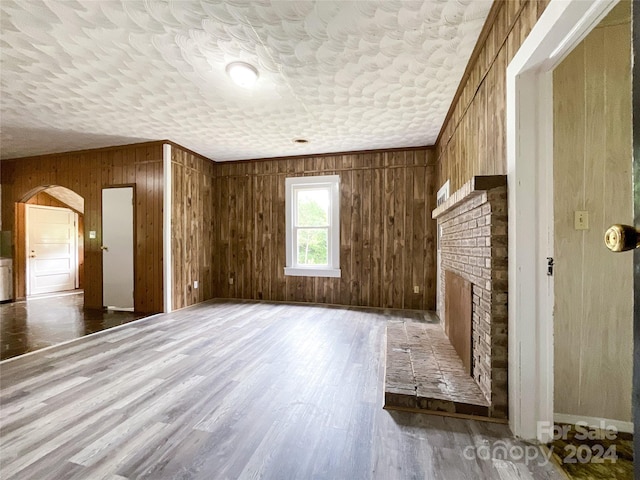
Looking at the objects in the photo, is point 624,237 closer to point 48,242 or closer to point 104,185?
point 104,185

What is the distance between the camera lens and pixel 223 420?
1720 millimetres

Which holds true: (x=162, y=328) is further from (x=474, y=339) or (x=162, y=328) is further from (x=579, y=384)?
(x=579, y=384)

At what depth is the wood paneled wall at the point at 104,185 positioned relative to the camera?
4418 mm

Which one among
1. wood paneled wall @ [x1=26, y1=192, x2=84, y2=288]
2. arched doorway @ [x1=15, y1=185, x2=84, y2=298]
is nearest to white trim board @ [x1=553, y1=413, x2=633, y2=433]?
arched doorway @ [x1=15, y1=185, x2=84, y2=298]

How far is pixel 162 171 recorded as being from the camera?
4.38 m

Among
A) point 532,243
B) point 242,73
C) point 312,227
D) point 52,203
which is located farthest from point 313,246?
point 52,203

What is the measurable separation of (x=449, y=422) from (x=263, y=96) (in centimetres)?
322

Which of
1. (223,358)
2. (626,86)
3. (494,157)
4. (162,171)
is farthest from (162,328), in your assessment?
(626,86)

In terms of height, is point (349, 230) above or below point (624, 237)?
above

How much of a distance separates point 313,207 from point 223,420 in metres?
3.84

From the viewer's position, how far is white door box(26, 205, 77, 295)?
18.8 ft

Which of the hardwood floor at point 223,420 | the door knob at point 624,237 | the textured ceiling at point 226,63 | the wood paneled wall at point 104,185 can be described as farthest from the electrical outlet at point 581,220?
the wood paneled wall at point 104,185

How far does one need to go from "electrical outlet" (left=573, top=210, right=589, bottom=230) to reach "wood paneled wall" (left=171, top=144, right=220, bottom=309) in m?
4.75

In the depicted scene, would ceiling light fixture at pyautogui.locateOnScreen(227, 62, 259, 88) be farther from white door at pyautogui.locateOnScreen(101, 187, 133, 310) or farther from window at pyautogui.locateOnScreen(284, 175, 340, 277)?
white door at pyautogui.locateOnScreen(101, 187, 133, 310)
